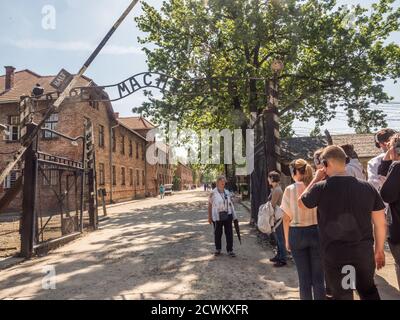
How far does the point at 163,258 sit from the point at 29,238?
329 centimetres

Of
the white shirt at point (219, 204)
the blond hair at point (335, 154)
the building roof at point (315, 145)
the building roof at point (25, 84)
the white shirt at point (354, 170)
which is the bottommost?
the white shirt at point (219, 204)

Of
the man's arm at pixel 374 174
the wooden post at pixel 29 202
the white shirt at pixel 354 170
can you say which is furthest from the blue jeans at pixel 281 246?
the wooden post at pixel 29 202

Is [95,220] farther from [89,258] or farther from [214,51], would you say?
[214,51]

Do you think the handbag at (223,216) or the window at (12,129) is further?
the window at (12,129)

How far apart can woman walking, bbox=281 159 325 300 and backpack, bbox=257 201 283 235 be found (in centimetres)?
237

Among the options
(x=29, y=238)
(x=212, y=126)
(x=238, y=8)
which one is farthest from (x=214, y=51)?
(x=29, y=238)

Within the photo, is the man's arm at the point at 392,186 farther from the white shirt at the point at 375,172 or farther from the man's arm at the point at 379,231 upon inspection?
the white shirt at the point at 375,172

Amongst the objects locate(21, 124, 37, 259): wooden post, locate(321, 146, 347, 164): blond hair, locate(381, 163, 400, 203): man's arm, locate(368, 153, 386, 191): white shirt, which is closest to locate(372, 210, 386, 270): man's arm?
locate(381, 163, 400, 203): man's arm

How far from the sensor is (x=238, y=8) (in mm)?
20000

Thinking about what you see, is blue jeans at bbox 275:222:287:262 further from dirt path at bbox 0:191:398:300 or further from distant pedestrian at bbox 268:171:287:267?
dirt path at bbox 0:191:398:300

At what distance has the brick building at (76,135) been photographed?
81.8 feet

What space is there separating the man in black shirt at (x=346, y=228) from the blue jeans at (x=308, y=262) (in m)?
0.65
